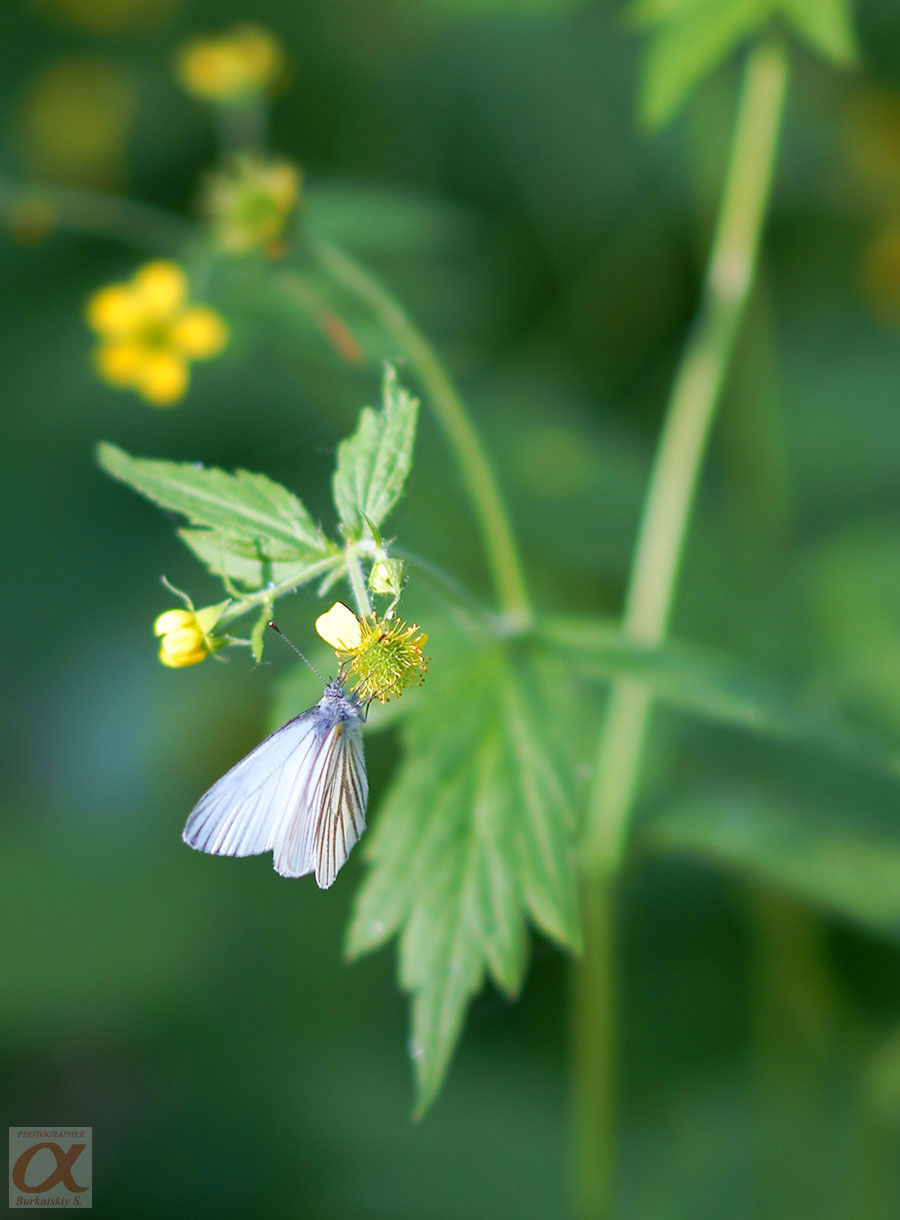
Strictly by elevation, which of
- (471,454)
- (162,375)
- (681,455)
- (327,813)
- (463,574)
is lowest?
(327,813)

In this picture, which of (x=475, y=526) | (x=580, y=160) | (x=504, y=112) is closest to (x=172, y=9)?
(x=504, y=112)

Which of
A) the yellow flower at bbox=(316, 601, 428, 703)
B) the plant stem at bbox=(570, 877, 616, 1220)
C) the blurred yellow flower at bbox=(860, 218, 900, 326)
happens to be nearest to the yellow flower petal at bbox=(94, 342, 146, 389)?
the yellow flower at bbox=(316, 601, 428, 703)

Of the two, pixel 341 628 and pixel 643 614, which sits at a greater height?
pixel 643 614

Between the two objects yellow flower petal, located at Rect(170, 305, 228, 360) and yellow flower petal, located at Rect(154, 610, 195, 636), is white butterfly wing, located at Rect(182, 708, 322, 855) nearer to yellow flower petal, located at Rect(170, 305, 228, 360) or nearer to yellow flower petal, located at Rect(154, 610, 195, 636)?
yellow flower petal, located at Rect(154, 610, 195, 636)

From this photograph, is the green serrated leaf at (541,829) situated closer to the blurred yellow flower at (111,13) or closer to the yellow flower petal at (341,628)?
the yellow flower petal at (341,628)

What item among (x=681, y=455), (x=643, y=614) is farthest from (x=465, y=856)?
(x=681, y=455)

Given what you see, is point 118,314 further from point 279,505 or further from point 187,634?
point 187,634
